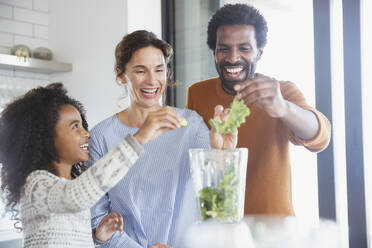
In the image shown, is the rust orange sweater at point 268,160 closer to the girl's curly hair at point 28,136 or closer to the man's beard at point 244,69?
the man's beard at point 244,69

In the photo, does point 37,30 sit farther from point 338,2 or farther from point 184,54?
point 338,2

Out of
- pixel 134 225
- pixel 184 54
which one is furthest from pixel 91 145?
pixel 184 54

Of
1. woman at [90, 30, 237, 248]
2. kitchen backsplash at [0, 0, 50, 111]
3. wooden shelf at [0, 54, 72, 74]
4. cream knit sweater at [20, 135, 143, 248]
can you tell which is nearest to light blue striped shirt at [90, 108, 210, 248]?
woman at [90, 30, 237, 248]

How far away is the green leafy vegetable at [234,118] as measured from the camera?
84 centimetres

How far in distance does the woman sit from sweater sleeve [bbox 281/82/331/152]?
24 cm

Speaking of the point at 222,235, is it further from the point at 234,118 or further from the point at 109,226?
the point at 109,226

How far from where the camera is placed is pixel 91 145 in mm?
1256

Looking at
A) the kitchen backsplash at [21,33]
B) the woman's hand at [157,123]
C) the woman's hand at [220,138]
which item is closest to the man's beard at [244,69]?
the woman's hand at [220,138]

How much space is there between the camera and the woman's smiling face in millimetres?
1214

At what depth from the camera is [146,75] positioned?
1.21 m

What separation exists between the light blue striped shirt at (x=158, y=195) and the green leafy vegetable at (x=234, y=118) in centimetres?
32

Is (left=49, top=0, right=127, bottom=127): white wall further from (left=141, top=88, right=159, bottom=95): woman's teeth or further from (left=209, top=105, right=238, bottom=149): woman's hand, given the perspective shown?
(left=209, top=105, right=238, bottom=149): woman's hand

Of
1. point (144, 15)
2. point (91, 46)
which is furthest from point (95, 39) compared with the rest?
point (144, 15)

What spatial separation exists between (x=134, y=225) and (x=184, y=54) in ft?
5.05
